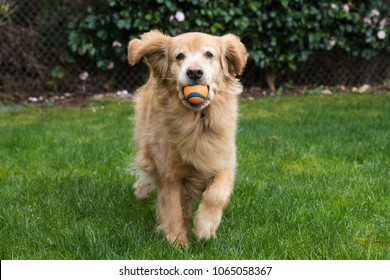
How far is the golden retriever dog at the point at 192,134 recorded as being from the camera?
10.2 feet

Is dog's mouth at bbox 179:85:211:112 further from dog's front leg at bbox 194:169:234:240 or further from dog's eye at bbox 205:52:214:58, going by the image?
dog's front leg at bbox 194:169:234:240

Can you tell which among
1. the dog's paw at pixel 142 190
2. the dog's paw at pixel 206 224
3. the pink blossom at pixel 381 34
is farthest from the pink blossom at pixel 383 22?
the dog's paw at pixel 206 224

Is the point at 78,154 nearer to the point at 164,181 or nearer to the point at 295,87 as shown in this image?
the point at 164,181

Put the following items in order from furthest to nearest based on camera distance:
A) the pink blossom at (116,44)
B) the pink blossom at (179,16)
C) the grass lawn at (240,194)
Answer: the pink blossom at (116,44), the pink blossom at (179,16), the grass lawn at (240,194)

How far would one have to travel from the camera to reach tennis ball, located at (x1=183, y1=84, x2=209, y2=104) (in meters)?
3.01

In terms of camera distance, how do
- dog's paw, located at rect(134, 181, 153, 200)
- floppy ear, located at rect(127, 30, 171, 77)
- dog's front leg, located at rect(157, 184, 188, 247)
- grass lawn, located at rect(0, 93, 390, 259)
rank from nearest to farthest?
grass lawn, located at rect(0, 93, 390, 259), dog's front leg, located at rect(157, 184, 188, 247), floppy ear, located at rect(127, 30, 171, 77), dog's paw, located at rect(134, 181, 153, 200)

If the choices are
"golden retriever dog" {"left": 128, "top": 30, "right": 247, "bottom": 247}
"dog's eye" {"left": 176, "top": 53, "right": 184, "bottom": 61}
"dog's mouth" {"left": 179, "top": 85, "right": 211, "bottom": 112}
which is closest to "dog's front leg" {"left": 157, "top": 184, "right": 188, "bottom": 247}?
"golden retriever dog" {"left": 128, "top": 30, "right": 247, "bottom": 247}

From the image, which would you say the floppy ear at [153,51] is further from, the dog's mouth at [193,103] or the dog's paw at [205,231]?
the dog's paw at [205,231]

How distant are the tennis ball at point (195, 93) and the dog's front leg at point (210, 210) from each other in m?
0.49

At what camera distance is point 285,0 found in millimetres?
9078

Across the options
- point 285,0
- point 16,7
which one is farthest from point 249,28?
point 16,7

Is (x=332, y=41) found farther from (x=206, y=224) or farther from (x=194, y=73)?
(x=206, y=224)

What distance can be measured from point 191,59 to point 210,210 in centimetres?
84

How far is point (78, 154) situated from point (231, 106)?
7.00 feet
